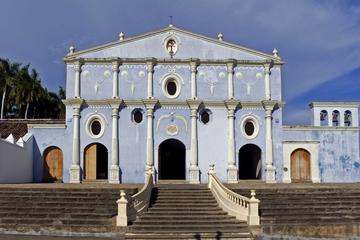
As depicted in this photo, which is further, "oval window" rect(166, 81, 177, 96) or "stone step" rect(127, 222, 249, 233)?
"oval window" rect(166, 81, 177, 96)

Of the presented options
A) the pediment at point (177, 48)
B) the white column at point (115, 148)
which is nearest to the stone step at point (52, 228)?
the white column at point (115, 148)

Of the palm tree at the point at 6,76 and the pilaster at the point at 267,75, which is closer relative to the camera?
the pilaster at the point at 267,75

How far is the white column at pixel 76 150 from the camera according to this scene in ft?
90.8

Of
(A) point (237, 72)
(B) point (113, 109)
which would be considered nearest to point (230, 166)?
(A) point (237, 72)

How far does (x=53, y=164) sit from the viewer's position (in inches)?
1129

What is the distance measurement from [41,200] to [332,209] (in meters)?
10.7

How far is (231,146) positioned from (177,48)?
6.64m

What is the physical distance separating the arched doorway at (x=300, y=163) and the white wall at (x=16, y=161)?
15.3 meters

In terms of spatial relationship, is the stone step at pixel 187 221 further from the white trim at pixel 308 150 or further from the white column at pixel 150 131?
the white trim at pixel 308 150

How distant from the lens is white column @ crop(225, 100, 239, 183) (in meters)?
27.8

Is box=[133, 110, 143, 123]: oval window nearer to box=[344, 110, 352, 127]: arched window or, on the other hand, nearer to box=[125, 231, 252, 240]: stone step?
box=[344, 110, 352, 127]: arched window

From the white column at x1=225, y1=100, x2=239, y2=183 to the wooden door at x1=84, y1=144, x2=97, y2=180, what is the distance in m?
7.76

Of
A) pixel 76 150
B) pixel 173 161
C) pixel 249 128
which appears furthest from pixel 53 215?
pixel 173 161

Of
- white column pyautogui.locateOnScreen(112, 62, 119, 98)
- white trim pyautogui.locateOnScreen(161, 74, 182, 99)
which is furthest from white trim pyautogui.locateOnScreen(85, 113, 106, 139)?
white trim pyautogui.locateOnScreen(161, 74, 182, 99)
